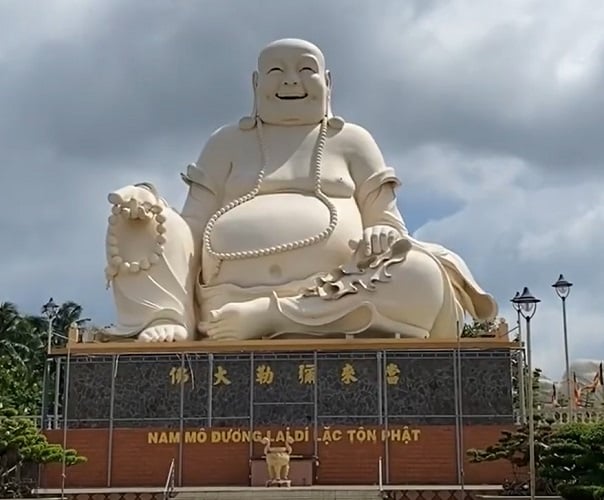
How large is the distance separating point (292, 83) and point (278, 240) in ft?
8.05

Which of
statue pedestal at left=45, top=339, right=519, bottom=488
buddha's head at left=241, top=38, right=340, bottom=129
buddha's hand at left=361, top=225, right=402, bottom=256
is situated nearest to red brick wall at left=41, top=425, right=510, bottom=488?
statue pedestal at left=45, top=339, right=519, bottom=488

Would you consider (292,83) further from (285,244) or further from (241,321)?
(241,321)

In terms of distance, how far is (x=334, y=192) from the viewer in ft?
47.0

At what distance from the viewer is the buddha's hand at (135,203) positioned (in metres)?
13.3

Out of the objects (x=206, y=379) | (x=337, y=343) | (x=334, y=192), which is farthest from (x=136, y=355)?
(x=334, y=192)

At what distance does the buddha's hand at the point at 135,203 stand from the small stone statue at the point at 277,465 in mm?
3656

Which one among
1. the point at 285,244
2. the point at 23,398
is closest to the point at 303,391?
the point at 285,244

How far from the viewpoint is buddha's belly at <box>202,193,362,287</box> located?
13.6 metres

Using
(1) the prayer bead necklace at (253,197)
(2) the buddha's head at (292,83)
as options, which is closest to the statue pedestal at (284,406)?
(1) the prayer bead necklace at (253,197)

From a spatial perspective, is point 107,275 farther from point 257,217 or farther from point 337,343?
point 337,343

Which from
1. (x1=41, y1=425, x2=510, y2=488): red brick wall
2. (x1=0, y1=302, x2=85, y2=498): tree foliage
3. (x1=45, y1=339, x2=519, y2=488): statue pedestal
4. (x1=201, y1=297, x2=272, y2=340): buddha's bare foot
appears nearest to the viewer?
(x1=0, y1=302, x2=85, y2=498): tree foliage

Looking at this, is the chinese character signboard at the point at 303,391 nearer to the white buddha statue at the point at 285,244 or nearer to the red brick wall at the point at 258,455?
the red brick wall at the point at 258,455

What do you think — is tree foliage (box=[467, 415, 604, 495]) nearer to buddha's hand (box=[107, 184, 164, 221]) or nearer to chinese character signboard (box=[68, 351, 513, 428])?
chinese character signboard (box=[68, 351, 513, 428])

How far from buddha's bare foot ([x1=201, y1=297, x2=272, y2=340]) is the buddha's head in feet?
9.96
